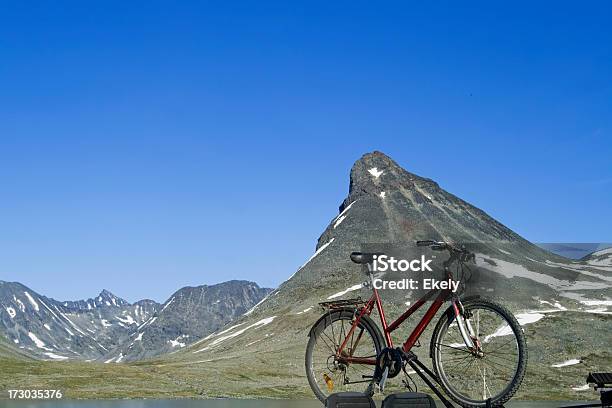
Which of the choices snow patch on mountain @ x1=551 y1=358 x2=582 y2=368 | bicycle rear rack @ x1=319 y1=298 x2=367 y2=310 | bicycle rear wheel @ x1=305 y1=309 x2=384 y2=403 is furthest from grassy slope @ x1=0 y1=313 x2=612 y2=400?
bicycle rear rack @ x1=319 y1=298 x2=367 y2=310

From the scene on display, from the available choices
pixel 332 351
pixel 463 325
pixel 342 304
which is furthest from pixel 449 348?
pixel 332 351

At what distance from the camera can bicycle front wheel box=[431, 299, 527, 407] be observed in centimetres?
1217

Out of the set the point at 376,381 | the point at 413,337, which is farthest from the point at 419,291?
the point at 376,381

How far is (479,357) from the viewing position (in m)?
12.9

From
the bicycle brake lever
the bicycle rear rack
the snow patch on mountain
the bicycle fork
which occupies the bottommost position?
the snow patch on mountain

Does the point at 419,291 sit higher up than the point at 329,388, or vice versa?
the point at 419,291

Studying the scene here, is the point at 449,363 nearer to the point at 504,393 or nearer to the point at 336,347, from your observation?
the point at 504,393

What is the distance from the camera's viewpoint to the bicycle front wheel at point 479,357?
39.9 feet

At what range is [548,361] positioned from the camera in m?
157

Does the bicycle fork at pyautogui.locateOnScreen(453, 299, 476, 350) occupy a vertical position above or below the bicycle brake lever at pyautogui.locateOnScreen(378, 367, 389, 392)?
above

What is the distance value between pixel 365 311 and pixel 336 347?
3.09 feet

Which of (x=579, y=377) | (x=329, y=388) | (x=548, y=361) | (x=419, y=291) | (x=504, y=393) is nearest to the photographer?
(x=504, y=393)

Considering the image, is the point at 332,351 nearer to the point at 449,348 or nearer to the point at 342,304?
the point at 342,304

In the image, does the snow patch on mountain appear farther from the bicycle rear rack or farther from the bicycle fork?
the bicycle fork
